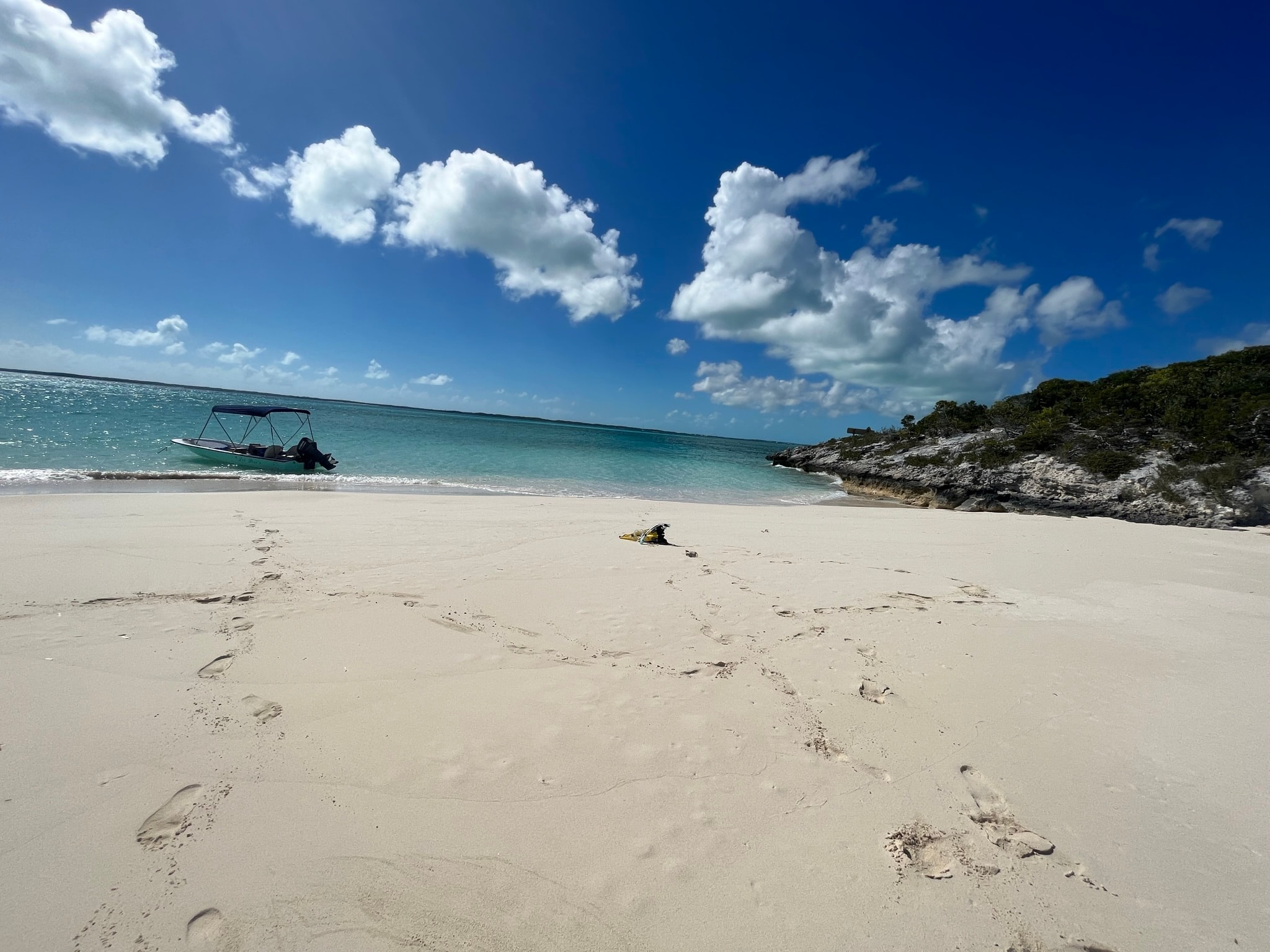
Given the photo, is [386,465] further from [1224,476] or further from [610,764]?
[1224,476]

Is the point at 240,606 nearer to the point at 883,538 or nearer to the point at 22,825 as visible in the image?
the point at 22,825

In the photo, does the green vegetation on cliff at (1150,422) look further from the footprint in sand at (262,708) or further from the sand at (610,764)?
the footprint in sand at (262,708)

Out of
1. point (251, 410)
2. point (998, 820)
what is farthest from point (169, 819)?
point (251, 410)

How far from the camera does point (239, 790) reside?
2963 millimetres

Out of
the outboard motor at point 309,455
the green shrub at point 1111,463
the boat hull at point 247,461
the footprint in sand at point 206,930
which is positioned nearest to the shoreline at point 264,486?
the outboard motor at point 309,455

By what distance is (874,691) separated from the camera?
4480 mm

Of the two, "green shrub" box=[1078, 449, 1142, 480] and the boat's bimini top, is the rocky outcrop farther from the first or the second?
the boat's bimini top

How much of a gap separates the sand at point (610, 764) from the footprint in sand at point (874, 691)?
38mm

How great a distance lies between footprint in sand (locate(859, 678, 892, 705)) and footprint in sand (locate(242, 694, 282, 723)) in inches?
196

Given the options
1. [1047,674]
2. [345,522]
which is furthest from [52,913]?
[345,522]

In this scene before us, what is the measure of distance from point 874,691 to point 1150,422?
97.5ft

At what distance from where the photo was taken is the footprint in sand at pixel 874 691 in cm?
434

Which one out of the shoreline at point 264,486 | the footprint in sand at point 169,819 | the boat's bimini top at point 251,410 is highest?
the boat's bimini top at point 251,410

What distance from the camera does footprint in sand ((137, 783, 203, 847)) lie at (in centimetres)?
261
